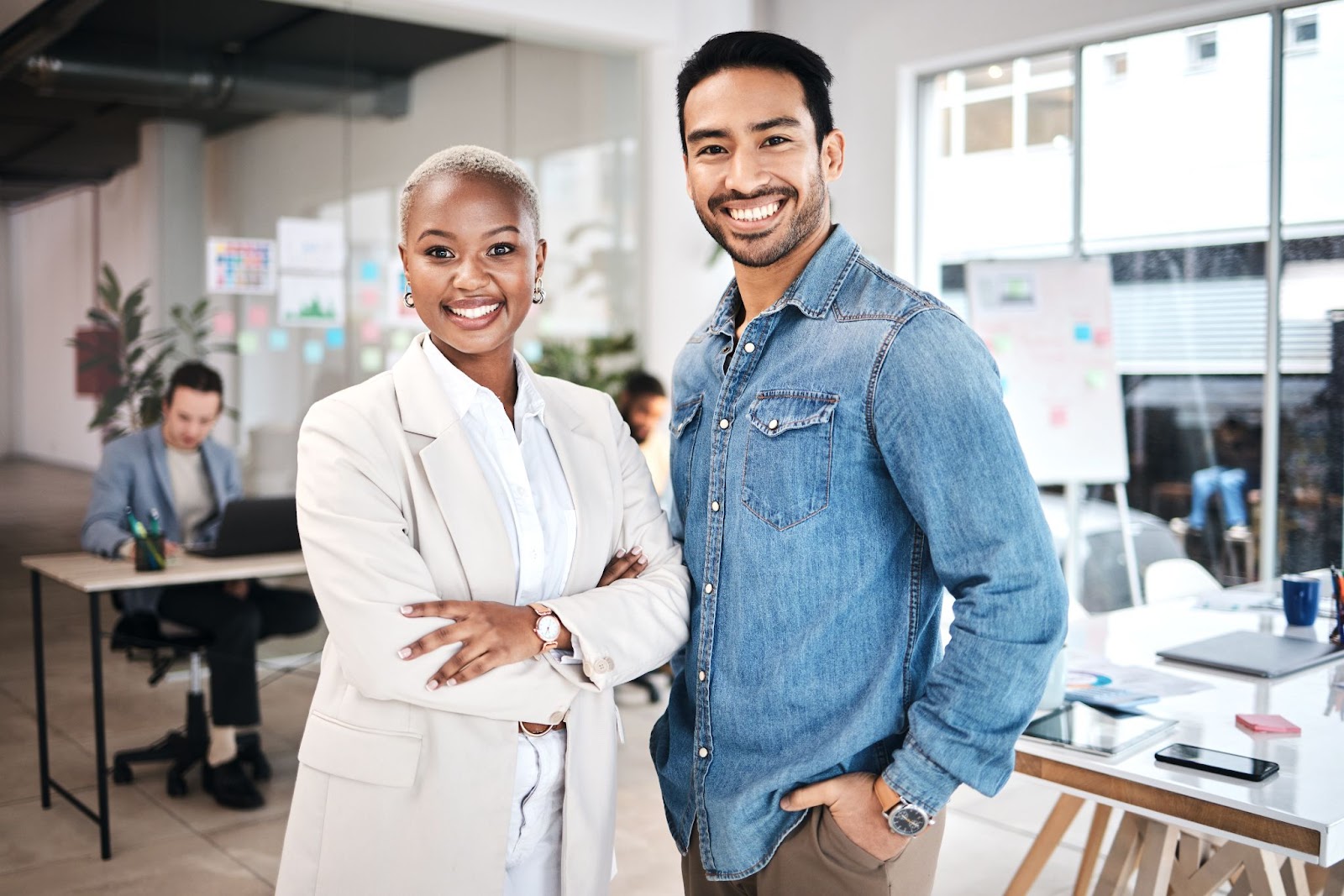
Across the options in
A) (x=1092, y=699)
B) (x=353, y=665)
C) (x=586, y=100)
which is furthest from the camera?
(x=586, y=100)

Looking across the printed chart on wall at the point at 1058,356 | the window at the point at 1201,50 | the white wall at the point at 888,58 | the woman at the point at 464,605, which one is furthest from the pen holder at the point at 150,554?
the window at the point at 1201,50

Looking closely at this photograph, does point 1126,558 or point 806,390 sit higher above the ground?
point 806,390

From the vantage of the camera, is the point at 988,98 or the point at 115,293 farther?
the point at 988,98

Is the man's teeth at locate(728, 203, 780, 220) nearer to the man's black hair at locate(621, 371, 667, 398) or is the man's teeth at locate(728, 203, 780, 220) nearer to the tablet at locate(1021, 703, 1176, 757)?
the tablet at locate(1021, 703, 1176, 757)

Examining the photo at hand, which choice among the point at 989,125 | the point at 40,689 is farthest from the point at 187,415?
the point at 989,125

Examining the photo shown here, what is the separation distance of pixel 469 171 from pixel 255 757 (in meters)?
3.40

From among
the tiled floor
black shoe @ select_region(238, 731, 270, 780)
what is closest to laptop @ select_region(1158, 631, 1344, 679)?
the tiled floor

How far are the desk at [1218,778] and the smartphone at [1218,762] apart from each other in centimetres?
1

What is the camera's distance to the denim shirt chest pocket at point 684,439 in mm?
1741

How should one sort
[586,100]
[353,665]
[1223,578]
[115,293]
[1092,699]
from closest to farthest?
1. [353,665]
2. [1092,699]
3. [115,293]
4. [1223,578]
5. [586,100]

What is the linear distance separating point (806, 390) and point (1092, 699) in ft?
3.50

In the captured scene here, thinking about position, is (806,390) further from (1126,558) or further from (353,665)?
Answer: (1126,558)

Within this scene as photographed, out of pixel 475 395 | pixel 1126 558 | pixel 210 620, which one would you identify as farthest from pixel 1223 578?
pixel 475 395

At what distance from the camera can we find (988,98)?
6434 millimetres
